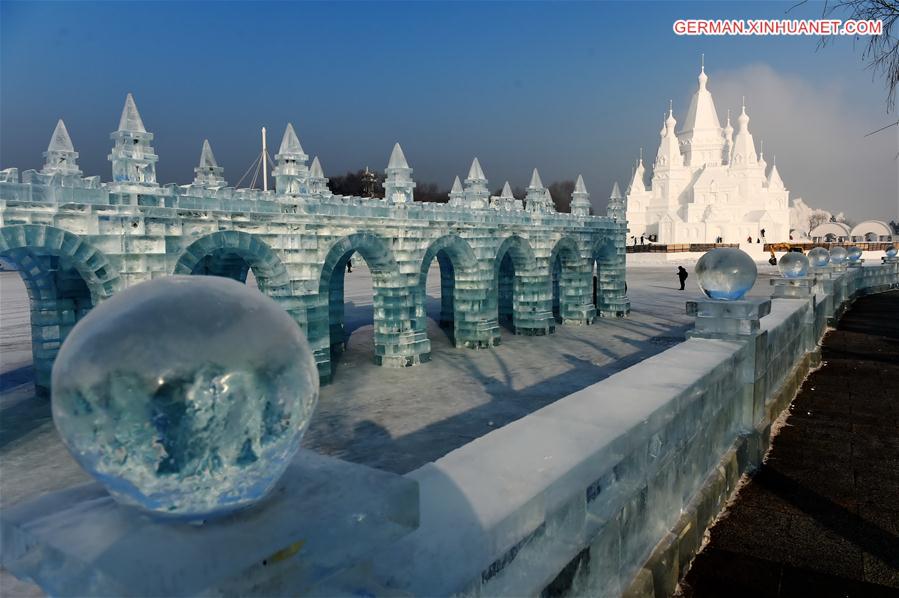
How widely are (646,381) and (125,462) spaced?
3.34m

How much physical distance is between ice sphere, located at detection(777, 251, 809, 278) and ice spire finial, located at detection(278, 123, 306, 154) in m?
9.13

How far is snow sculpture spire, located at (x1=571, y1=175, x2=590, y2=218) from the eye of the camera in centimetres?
2022

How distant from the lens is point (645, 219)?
67.0 metres

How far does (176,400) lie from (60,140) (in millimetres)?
9622

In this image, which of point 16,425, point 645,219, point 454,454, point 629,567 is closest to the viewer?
point 454,454

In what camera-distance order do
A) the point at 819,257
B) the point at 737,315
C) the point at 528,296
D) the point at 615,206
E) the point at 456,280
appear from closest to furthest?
the point at 737,315 < the point at 819,257 < the point at 456,280 < the point at 528,296 < the point at 615,206

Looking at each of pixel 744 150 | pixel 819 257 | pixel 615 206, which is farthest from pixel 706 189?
pixel 819 257

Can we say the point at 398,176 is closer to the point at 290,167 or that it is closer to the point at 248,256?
the point at 290,167

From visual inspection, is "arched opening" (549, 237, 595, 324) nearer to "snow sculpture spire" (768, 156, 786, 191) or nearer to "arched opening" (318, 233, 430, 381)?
"arched opening" (318, 233, 430, 381)

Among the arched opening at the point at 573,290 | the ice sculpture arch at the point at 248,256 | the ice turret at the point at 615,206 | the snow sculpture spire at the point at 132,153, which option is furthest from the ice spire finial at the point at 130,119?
the ice turret at the point at 615,206

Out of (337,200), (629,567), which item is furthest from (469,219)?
(629,567)

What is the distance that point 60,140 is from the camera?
884cm

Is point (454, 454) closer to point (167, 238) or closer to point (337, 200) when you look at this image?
point (167, 238)

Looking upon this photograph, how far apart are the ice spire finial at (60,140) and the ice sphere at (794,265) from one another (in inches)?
456
